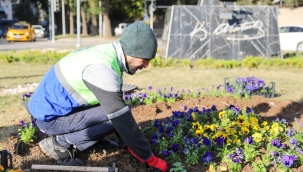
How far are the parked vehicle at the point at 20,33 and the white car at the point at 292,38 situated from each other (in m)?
17.9

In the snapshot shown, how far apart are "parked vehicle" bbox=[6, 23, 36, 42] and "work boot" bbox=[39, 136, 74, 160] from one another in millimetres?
26738

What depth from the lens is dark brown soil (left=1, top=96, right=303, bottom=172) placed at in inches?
143

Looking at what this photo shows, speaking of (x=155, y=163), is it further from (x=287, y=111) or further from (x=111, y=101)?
(x=287, y=111)

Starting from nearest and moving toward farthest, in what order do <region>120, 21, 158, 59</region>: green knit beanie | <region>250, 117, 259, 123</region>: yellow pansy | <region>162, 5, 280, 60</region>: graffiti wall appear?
<region>120, 21, 158, 59</region>: green knit beanie
<region>250, 117, 259, 123</region>: yellow pansy
<region>162, 5, 280, 60</region>: graffiti wall

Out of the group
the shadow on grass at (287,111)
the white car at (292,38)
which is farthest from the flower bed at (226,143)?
the white car at (292,38)

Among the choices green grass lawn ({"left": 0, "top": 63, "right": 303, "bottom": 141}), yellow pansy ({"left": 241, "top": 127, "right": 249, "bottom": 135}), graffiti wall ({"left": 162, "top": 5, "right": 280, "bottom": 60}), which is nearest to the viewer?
yellow pansy ({"left": 241, "top": 127, "right": 249, "bottom": 135})

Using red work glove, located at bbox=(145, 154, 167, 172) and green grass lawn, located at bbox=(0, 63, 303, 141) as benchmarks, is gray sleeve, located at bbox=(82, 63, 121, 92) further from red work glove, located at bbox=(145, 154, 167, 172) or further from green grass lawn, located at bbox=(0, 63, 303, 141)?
green grass lawn, located at bbox=(0, 63, 303, 141)

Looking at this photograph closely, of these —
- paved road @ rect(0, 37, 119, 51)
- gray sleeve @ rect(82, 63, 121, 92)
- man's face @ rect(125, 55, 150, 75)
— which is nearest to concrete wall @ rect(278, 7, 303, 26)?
paved road @ rect(0, 37, 119, 51)

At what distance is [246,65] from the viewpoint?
464 inches

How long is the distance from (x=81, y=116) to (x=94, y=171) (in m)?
0.60

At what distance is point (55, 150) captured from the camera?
11.6 feet

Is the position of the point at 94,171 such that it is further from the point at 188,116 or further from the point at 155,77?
the point at 155,77

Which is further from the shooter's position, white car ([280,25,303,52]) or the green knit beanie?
white car ([280,25,303,52])

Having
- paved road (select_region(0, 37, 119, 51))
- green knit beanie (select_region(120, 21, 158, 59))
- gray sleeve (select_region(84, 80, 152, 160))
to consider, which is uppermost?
green knit beanie (select_region(120, 21, 158, 59))
